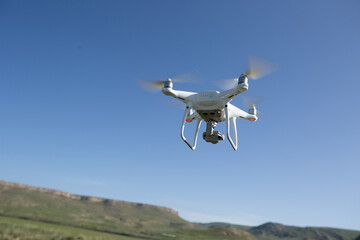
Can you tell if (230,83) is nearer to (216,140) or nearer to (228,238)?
(216,140)

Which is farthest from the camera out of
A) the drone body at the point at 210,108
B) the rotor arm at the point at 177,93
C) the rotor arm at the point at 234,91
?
the rotor arm at the point at 177,93

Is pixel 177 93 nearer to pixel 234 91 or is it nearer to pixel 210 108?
pixel 210 108

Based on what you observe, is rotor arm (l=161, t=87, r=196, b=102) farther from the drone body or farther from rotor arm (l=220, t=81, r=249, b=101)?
rotor arm (l=220, t=81, r=249, b=101)

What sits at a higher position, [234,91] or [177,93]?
[177,93]

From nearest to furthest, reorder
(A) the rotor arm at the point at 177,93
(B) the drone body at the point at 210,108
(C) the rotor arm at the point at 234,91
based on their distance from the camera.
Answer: (C) the rotor arm at the point at 234,91 → (B) the drone body at the point at 210,108 → (A) the rotor arm at the point at 177,93

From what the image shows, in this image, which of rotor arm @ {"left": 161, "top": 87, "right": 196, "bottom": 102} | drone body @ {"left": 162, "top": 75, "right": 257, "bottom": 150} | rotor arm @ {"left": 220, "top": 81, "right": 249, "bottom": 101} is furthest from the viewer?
rotor arm @ {"left": 161, "top": 87, "right": 196, "bottom": 102}

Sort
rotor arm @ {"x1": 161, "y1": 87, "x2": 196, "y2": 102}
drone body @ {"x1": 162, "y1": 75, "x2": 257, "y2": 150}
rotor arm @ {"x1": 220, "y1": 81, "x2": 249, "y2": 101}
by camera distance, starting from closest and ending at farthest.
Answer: rotor arm @ {"x1": 220, "y1": 81, "x2": 249, "y2": 101}
drone body @ {"x1": 162, "y1": 75, "x2": 257, "y2": 150}
rotor arm @ {"x1": 161, "y1": 87, "x2": 196, "y2": 102}

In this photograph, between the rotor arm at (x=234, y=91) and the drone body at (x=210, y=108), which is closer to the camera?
the rotor arm at (x=234, y=91)

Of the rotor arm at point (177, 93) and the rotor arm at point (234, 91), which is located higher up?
the rotor arm at point (177, 93)

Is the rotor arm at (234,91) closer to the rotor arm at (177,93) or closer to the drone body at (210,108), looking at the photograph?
the drone body at (210,108)

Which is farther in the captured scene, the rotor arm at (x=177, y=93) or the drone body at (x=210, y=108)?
the rotor arm at (x=177, y=93)

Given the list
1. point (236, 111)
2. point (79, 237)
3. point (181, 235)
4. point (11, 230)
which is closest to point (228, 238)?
point (181, 235)
